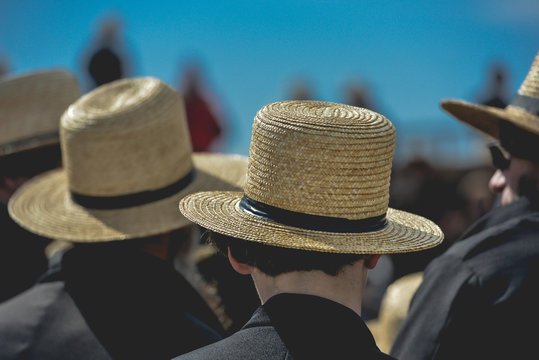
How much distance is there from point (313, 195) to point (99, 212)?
58.5 inches

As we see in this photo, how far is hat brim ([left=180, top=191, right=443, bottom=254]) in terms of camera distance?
171 centimetres

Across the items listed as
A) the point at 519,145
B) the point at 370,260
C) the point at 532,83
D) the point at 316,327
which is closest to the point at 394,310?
the point at 519,145

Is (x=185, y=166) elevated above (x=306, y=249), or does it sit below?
below

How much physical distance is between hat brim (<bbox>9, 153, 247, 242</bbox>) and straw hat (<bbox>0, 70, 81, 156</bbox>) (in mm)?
580

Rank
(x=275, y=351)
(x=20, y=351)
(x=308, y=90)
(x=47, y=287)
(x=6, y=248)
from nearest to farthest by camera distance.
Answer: (x=275, y=351) → (x=20, y=351) → (x=47, y=287) → (x=6, y=248) → (x=308, y=90)

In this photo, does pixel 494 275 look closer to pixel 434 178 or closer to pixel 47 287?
pixel 47 287

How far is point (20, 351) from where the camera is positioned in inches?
92.1

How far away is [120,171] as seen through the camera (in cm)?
291

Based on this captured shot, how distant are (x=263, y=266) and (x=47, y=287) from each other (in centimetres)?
120

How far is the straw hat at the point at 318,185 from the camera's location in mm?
1769

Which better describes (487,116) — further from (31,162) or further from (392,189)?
(392,189)

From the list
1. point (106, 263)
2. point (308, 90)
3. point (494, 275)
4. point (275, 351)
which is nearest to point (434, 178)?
point (308, 90)

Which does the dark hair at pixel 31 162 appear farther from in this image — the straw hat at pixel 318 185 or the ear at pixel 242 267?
the ear at pixel 242 267

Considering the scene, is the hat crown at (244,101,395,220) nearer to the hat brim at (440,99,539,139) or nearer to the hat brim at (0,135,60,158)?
the hat brim at (440,99,539,139)
